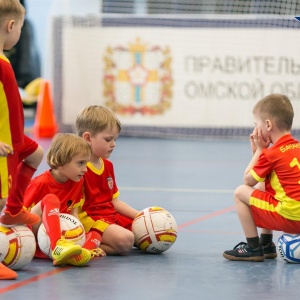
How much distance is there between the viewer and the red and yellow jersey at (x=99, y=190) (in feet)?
17.3

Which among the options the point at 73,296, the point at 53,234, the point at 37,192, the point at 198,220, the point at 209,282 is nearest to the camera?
the point at 73,296

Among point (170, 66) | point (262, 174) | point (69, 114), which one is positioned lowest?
point (69, 114)

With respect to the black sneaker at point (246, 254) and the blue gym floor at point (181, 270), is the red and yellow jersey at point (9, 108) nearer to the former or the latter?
the blue gym floor at point (181, 270)

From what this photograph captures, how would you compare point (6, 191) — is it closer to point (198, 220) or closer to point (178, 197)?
point (198, 220)

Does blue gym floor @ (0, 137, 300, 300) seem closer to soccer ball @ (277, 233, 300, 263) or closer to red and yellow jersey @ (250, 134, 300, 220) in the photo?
soccer ball @ (277, 233, 300, 263)

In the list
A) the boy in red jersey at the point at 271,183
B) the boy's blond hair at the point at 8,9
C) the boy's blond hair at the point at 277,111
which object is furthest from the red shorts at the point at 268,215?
the boy's blond hair at the point at 8,9

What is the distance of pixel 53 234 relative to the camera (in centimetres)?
474

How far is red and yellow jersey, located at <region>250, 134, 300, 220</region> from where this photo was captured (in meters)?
4.86

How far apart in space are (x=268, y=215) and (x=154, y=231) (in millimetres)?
741

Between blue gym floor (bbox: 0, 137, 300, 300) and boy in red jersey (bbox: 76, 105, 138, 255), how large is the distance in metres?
0.13

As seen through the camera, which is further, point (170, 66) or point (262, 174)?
point (170, 66)

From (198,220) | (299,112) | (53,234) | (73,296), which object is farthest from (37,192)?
(299,112)

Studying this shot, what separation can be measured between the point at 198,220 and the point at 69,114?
757 cm

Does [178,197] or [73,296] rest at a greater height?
[73,296]
